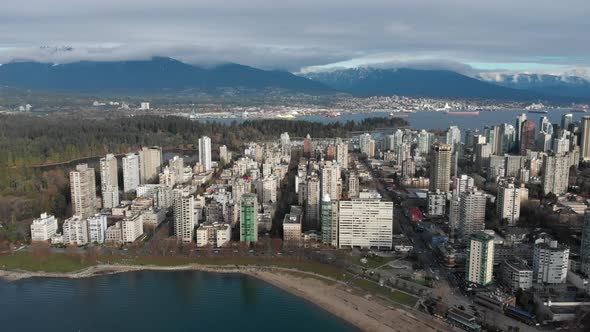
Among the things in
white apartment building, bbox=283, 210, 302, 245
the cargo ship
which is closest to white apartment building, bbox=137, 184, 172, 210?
white apartment building, bbox=283, 210, 302, 245

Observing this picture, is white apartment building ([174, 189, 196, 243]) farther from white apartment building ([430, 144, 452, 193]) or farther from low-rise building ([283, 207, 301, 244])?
white apartment building ([430, 144, 452, 193])

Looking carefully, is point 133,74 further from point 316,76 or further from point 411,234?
point 411,234

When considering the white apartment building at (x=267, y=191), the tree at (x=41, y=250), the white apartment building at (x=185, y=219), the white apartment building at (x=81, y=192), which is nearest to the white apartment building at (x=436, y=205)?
the white apartment building at (x=267, y=191)

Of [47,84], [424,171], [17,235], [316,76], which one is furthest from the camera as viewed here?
[316,76]

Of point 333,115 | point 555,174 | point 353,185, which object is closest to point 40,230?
point 353,185

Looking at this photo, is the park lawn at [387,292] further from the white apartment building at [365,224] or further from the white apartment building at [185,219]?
the white apartment building at [185,219]

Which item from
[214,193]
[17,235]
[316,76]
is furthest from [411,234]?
[316,76]
